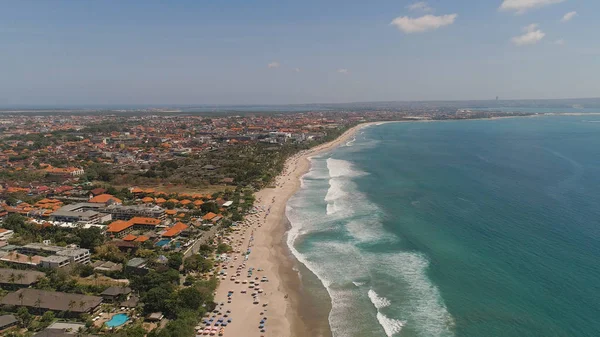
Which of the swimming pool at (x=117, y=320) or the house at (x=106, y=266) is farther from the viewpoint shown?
the house at (x=106, y=266)

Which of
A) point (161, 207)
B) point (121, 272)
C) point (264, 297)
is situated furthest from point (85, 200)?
point (264, 297)

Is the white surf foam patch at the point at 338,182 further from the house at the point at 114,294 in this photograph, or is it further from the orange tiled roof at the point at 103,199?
the orange tiled roof at the point at 103,199

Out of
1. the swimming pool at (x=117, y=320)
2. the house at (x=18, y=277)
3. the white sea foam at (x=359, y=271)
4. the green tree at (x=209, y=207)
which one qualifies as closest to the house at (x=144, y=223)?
the green tree at (x=209, y=207)

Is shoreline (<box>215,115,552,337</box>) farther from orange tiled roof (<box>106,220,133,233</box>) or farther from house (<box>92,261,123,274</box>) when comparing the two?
orange tiled roof (<box>106,220,133,233</box>)

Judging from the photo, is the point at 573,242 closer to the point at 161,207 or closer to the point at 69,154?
the point at 161,207

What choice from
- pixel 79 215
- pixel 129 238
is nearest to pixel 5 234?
pixel 79 215

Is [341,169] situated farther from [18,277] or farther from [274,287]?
[18,277]
